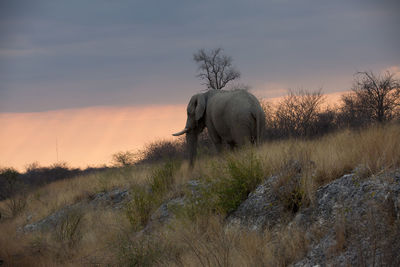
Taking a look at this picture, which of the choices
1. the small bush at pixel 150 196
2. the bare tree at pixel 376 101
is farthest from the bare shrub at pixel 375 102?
the small bush at pixel 150 196

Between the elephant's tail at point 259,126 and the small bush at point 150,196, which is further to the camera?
the elephant's tail at point 259,126

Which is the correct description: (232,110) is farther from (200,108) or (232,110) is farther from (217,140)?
(200,108)

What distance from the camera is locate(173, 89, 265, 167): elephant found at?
33.3 ft

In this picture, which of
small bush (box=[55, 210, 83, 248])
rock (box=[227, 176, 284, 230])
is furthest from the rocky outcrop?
small bush (box=[55, 210, 83, 248])

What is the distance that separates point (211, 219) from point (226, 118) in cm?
439

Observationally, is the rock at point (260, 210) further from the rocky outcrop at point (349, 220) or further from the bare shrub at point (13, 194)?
the bare shrub at point (13, 194)

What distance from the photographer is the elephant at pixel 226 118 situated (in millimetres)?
10148

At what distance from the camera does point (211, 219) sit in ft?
21.7

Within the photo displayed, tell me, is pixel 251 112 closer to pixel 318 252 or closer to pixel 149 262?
pixel 149 262

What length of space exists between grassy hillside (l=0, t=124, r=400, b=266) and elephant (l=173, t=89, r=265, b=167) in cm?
107

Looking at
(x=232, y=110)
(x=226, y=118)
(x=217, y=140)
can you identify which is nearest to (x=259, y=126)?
(x=232, y=110)

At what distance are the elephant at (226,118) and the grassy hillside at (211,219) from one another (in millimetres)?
1066

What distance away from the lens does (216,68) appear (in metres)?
27.3

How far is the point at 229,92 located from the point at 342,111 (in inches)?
505
